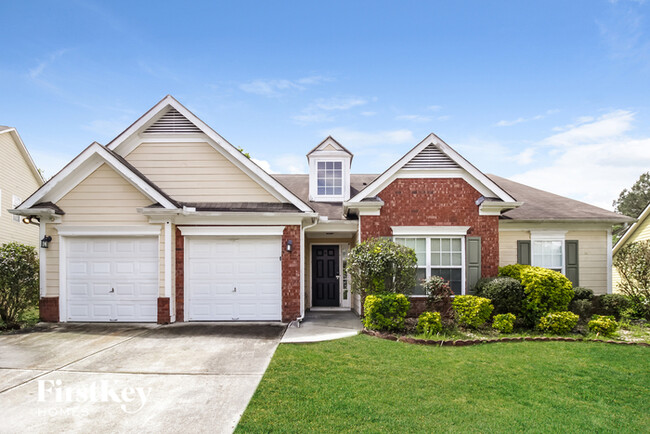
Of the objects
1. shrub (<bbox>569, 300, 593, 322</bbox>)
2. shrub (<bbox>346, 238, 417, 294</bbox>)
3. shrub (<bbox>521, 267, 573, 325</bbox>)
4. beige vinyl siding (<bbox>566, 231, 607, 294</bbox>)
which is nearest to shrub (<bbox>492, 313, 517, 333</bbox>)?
shrub (<bbox>521, 267, 573, 325</bbox>)

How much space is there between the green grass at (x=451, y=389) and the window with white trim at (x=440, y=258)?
3.26 metres

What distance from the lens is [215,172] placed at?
1092 centimetres

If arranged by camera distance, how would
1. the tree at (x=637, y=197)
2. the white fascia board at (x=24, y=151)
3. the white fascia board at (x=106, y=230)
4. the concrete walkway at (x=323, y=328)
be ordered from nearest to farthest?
the concrete walkway at (x=323, y=328)
the white fascia board at (x=106, y=230)
the white fascia board at (x=24, y=151)
the tree at (x=637, y=197)

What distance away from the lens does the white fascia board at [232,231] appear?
10234 mm

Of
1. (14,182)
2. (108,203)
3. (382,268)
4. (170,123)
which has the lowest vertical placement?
(382,268)

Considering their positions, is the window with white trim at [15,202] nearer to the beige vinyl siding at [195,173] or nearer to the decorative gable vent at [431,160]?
the beige vinyl siding at [195,173]

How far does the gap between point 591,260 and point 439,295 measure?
19.6 ft

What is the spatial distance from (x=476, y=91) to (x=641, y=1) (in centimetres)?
469

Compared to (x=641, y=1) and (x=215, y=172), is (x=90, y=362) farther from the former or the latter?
(x=641, y=1)

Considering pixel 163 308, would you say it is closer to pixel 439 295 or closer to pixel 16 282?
pixel 16 282

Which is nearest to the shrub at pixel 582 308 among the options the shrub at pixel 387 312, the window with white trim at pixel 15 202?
the shrub at pixel 387 312

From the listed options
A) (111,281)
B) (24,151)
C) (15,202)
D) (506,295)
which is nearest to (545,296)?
(506,295)

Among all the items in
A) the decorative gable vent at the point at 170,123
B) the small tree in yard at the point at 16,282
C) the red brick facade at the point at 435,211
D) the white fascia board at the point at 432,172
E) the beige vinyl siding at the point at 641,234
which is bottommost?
the small tree in yard at the point at 16,282

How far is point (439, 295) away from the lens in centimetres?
1044
